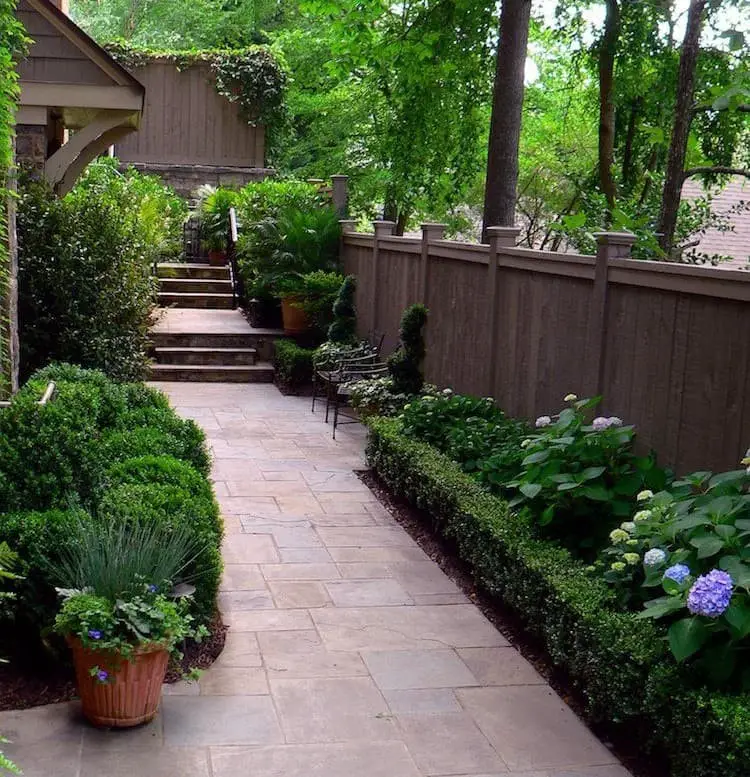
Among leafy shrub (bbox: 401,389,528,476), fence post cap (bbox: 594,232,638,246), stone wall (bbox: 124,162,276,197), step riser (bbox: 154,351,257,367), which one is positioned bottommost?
step riser (bbox: 154,351,257,367)

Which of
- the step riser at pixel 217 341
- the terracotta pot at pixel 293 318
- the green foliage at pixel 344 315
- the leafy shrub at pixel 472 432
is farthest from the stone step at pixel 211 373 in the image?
the leafy shrub at pixel 472 432

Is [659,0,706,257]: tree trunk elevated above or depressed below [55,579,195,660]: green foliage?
above

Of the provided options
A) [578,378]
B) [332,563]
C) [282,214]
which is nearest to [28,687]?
[332,563]

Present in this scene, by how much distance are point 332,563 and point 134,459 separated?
1.42 m

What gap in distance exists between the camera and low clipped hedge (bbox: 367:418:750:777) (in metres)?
3.51

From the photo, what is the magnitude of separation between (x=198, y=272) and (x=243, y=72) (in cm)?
550

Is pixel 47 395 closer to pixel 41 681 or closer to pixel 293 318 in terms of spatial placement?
pixel 41 681

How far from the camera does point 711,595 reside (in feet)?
11.8

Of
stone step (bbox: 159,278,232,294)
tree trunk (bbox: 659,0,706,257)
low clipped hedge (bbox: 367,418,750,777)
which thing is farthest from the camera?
stone step (bbox: 159,278,232,294)

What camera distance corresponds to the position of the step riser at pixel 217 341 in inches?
547

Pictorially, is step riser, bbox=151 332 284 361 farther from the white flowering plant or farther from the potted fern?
the potted fern

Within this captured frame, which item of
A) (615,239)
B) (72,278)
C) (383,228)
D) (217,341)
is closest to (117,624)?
(615,239)

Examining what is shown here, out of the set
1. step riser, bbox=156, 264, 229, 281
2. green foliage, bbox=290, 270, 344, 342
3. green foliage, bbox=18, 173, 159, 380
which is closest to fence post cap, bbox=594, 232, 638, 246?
green foliage, bbox=18, 173, 159, 380

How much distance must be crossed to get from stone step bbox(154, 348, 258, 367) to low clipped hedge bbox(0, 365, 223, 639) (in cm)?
729
